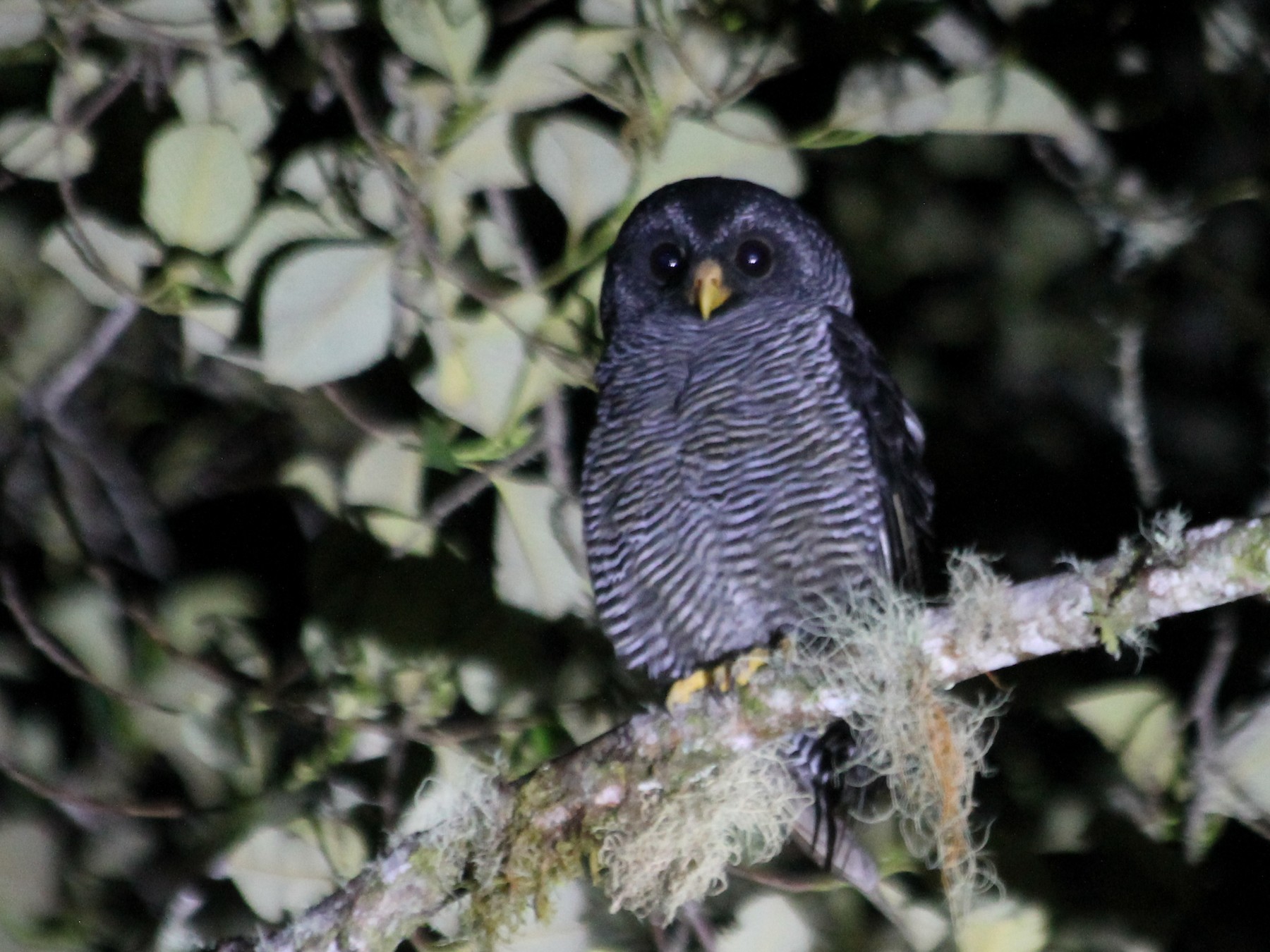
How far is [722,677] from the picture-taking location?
8.98ft

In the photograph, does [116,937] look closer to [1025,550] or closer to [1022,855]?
[1022,855]

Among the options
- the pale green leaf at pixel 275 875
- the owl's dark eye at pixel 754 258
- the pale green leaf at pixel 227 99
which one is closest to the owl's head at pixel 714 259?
the owl's dark eye at pixel 754 258

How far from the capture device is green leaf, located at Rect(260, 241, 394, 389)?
2.69 metres

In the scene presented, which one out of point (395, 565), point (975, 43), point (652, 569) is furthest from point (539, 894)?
point (975, 43)

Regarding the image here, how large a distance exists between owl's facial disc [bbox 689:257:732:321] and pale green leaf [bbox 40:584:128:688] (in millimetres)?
1677

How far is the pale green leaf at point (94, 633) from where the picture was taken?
356 cm

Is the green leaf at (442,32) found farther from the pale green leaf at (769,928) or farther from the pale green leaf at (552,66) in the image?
the pale green leaf at (769,928)

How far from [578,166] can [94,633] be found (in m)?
1.72

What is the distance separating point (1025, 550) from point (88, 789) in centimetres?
283

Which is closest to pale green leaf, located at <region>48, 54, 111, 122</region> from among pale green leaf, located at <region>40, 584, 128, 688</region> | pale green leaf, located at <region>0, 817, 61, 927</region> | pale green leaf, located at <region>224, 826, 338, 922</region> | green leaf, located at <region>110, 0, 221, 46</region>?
green leaf, located at <region>110, 0, 221, 46</region>

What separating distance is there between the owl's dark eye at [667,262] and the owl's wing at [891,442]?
1.25 ft

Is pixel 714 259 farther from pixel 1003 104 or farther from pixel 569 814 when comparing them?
pixel 569 814

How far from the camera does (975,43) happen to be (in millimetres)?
3330

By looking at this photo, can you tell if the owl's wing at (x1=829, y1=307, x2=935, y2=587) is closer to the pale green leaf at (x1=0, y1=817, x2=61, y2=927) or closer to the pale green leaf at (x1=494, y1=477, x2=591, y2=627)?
the pale green leaf at (x1=494, y1=477, x2=591, y2=627)
